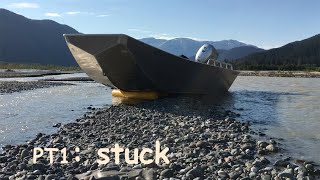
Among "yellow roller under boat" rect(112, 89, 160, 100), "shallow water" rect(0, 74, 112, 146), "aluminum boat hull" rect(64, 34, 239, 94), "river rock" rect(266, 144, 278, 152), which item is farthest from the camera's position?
"yellow roller under boat" rect(112, 89, 160, 100)

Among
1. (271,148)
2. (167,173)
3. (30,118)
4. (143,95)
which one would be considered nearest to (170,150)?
(167,173)

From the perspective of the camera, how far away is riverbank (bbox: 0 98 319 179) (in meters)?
7.44

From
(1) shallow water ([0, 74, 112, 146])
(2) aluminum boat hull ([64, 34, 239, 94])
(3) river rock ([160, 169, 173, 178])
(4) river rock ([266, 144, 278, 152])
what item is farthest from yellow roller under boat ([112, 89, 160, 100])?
(3) river rock ([160, 169, 173, 178])

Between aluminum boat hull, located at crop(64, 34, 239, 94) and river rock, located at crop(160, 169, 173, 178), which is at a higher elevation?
aluminum boat hull, located at crop(64, 34, 239, 94)

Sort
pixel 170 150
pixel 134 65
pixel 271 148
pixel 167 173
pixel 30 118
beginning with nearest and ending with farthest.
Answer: pixel 167 173
pixel 170 150
pixel 271 148
pixel 30 118
pixel 134 65

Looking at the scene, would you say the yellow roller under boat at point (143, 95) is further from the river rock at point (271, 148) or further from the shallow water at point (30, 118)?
the river rock at point (271, 148)

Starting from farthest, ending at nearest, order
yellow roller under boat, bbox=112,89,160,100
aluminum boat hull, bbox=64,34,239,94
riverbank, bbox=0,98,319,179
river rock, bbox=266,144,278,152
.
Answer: yellow roller under boat, bbox=112,89,160,100, aluminum boat hull, bbox=64,34,239,94, river rock, bbox=266,144,278,152, riverbank, bbox=0,98,319,179

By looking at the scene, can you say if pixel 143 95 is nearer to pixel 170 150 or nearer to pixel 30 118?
pixel 30 118

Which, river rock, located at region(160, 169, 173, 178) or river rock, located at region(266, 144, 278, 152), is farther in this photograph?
river rock, located at region(266, 144, 278, 152)

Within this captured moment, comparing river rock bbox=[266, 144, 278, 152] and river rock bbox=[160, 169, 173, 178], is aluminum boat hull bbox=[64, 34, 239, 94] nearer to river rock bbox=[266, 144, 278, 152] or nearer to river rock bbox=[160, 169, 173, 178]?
river rock bbox=[266, 144, 278, 152]

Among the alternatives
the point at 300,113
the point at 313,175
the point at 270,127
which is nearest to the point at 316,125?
the point at 270,127

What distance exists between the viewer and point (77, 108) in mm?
20141

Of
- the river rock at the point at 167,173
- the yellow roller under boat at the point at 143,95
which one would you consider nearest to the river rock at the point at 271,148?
the river rock at the point at 167,173

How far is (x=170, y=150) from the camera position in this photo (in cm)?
943
